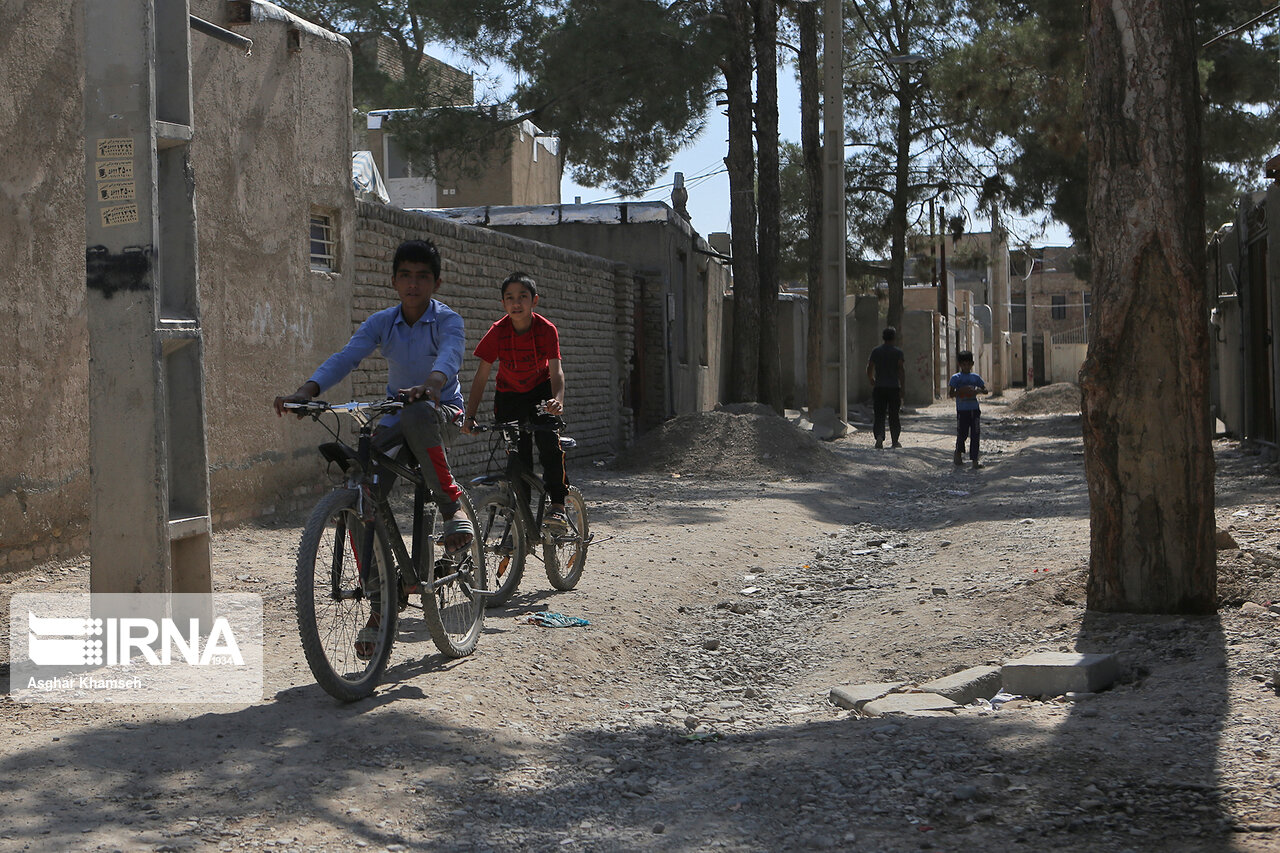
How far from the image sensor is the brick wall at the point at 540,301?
1082 centimetres

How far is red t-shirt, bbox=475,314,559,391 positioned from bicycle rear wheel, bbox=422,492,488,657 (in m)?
1.16

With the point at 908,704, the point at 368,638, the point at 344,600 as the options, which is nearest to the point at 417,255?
the point at 344,600

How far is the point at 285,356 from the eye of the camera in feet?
31.4

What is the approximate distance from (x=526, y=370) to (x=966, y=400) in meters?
9.52

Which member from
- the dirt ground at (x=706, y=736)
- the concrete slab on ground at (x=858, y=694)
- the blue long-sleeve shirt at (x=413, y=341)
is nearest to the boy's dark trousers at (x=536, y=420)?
the dirt ground at (x=706, y=736)

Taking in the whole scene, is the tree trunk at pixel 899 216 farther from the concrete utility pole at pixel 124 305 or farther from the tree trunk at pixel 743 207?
the concrete utility pole at pixel 124 305

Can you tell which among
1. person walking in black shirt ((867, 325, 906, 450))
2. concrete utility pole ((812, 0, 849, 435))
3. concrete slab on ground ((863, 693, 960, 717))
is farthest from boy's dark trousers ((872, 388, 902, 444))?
concrete slab on ground ((863, 693, 960, 717))

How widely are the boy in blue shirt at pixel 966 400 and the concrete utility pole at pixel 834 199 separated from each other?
16.5 feet

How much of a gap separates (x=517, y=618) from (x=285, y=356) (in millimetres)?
4138

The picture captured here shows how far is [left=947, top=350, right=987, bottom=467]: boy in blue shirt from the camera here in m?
14.5

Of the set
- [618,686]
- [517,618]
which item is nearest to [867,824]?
[618,686]

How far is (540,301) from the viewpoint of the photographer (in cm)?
1466

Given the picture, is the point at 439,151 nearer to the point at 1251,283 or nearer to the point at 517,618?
the point at 1251,283

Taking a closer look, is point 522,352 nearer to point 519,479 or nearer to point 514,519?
point 519,479
